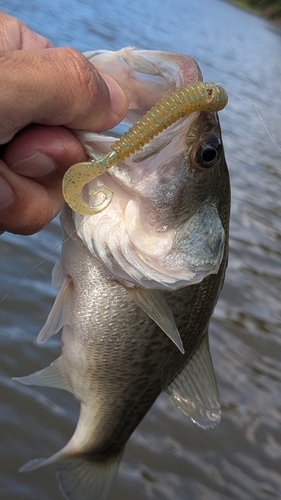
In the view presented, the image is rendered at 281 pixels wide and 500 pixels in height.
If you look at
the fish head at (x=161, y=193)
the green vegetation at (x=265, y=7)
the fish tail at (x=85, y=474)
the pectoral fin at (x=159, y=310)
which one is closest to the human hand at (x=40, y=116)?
the fish head at (x=161, y=193)

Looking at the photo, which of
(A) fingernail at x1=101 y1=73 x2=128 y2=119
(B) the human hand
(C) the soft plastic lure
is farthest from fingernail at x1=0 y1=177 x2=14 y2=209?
(A) fingernail at x1=101 y1=73 x2=128 y2=119

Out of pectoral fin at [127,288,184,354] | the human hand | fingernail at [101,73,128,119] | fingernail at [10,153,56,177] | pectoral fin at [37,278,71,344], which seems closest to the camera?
the human hand

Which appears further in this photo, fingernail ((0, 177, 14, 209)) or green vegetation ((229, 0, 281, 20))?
green vegetation ((229, 0, 281, 20))

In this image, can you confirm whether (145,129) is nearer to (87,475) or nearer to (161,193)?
(161,193)

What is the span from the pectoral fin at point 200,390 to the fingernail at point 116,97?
1.04 m

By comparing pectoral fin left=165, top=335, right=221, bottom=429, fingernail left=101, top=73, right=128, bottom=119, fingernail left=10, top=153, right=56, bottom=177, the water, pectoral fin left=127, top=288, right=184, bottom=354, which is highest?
fingernail left=101, top=73, right=128, bottom=119

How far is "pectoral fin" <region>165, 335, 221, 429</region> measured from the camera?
2.21 meters

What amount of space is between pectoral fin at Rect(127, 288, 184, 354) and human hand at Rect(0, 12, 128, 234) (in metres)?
0.41

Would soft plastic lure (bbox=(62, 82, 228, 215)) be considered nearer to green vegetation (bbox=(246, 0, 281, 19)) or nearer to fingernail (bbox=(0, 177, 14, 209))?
fingernail (bbox=(0, 177, 14, 209))

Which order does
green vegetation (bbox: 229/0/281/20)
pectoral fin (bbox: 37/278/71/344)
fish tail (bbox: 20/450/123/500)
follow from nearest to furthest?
pectoral fin (bbox: 37/278/71/344), fish tail (bbox: 20/450/123/500), green vegetation (bbox: 229/0/281/20)

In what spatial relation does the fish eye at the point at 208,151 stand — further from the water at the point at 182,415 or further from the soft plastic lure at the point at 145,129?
the water at the point at 182,415

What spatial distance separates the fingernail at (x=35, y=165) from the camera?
4.59ft

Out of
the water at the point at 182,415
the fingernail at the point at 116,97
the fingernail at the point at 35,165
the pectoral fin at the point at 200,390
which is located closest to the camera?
the fingernail at the point at 35,165

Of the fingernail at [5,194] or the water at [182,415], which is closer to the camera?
the fingernail at [5,194]
